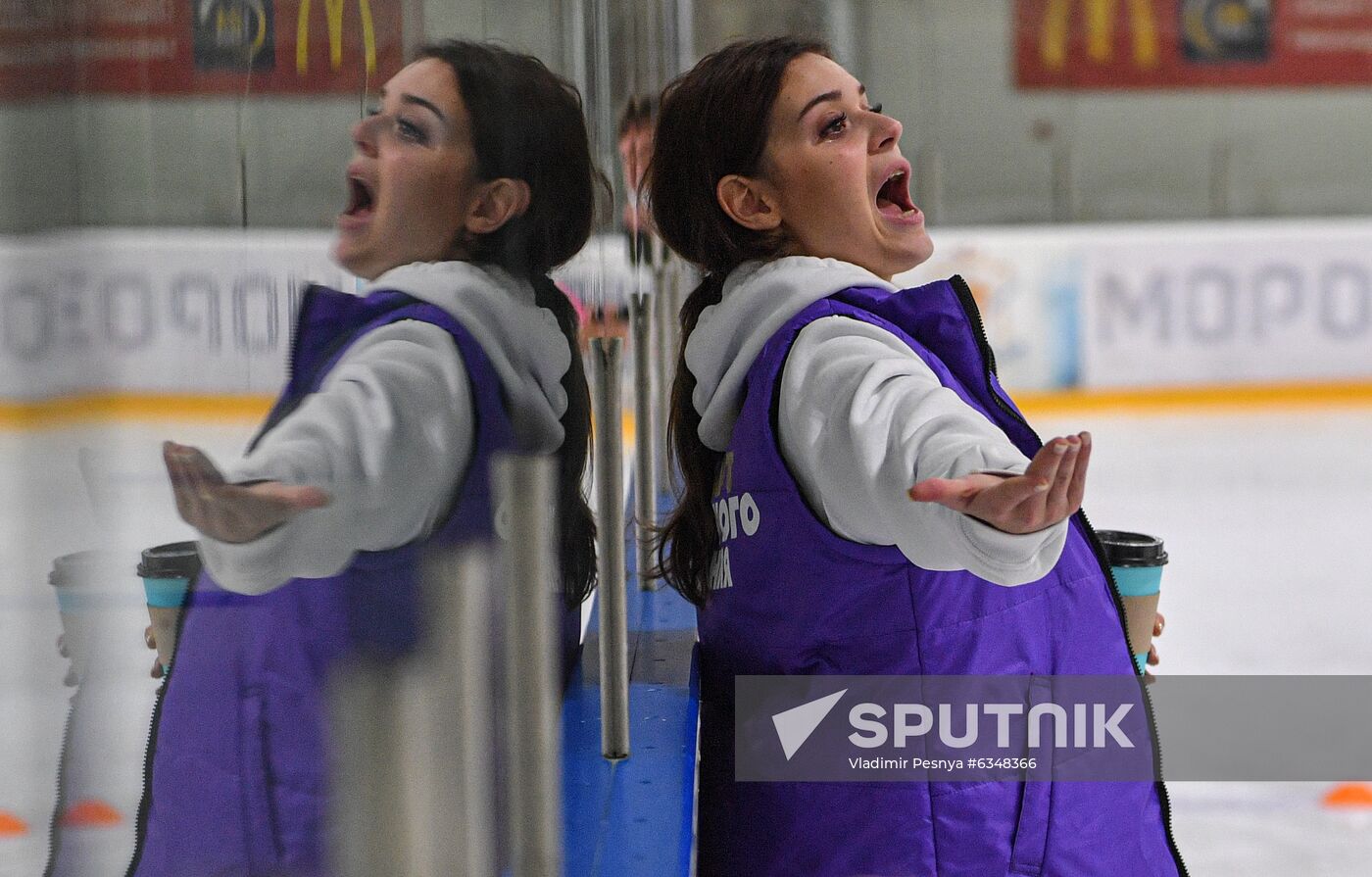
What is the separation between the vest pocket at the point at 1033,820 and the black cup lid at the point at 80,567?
2.26 feet

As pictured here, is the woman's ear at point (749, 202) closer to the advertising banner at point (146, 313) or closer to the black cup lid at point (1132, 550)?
the black cup lid at point (1132, 550)

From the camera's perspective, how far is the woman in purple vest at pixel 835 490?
735 millimetres

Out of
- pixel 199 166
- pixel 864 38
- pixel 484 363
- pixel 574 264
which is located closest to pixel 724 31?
pixel 864 38

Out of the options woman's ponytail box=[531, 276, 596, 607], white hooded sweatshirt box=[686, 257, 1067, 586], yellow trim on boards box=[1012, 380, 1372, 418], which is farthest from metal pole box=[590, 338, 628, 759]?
yellow trim on boards box=[1012, 380, 1372, 418]

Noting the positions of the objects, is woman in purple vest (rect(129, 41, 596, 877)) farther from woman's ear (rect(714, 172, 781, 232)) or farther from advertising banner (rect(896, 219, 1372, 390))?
advertising banner (rect(896, 219, 1372, 390))

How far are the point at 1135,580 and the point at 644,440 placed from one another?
1.58 feet

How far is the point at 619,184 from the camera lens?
1.06 m

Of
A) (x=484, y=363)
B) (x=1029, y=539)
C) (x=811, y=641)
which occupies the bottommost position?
(x=811, y=641)

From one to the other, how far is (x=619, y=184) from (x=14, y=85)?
91 cm

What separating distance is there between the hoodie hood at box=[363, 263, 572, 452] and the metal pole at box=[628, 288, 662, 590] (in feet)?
2.04

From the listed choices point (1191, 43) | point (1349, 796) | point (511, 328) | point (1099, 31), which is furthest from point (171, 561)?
point (1191, 43)

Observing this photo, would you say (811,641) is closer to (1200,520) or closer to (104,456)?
(104,456)

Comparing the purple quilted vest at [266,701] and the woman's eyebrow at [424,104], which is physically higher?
the woman's eyebrow at [424,104]

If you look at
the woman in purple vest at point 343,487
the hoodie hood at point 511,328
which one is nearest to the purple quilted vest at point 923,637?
the hoodie hood at point 511,328
